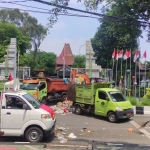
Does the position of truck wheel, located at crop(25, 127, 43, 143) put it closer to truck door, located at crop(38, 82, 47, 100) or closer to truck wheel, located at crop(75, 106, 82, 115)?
truck wheel, located at crop(75, 106, 82, 115)

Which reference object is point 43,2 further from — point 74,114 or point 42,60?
point 42,60

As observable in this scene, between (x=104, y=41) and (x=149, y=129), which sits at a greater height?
(x=104, y=41)

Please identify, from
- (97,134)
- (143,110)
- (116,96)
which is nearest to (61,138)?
(97,134)

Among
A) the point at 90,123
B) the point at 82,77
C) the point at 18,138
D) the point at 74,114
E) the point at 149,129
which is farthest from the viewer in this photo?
the point at 82,77

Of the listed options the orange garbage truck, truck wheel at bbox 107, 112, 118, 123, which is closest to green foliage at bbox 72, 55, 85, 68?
the orange garbage truck

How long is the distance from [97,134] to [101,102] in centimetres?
345

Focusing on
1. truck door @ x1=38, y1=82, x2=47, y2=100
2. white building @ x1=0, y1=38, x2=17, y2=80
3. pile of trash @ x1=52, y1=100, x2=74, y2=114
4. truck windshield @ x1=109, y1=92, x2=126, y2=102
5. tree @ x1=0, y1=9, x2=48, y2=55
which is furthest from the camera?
tree @ x1=0, y1=9, x2=48, y2=55

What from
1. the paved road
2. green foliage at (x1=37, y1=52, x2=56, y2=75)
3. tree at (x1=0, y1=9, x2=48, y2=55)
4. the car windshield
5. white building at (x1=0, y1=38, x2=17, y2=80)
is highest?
tree at (x1=0, y1=9, x2=48, y2=55)

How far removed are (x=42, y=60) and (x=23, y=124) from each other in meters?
41.9

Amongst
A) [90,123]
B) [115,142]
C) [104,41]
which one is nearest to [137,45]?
[104,41]

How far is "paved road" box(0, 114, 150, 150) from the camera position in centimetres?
845

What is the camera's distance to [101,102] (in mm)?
13680

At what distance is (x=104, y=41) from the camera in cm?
3462

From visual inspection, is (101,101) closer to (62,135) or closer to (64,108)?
(64,108)
